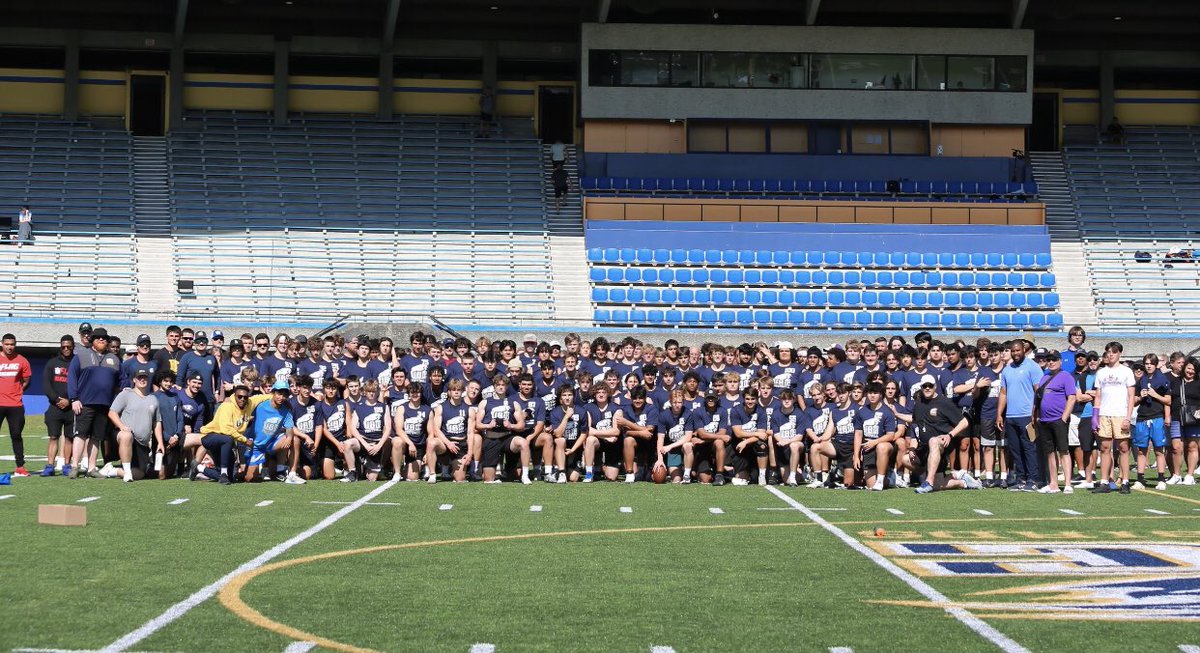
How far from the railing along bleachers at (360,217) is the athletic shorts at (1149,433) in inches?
624

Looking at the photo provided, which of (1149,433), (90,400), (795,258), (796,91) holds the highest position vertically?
(796,91)

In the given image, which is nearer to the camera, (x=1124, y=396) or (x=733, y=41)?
(x=1124, y=396)

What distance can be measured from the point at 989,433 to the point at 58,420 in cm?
1037

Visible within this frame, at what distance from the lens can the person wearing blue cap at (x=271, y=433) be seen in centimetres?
1587

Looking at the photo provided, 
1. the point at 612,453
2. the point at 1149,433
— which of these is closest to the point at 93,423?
the point at 612,453

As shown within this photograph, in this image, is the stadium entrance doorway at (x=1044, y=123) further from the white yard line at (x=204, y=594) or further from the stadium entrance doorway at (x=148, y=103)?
the white yard line at (x=204, y=594)

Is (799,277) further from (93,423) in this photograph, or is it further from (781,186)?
(93,423)

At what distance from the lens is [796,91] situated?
1437 inches

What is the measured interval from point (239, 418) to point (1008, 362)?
858 cm

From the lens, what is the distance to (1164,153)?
3859 cm

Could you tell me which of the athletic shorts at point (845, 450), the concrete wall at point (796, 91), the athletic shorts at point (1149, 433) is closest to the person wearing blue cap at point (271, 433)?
the athletic shorts at point (845, 450)

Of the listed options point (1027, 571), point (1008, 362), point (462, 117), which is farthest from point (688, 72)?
point (1027, 571)

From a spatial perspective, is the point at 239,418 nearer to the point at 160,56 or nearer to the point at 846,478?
the point at 846,478

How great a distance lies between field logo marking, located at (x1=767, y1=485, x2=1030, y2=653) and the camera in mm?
6988
